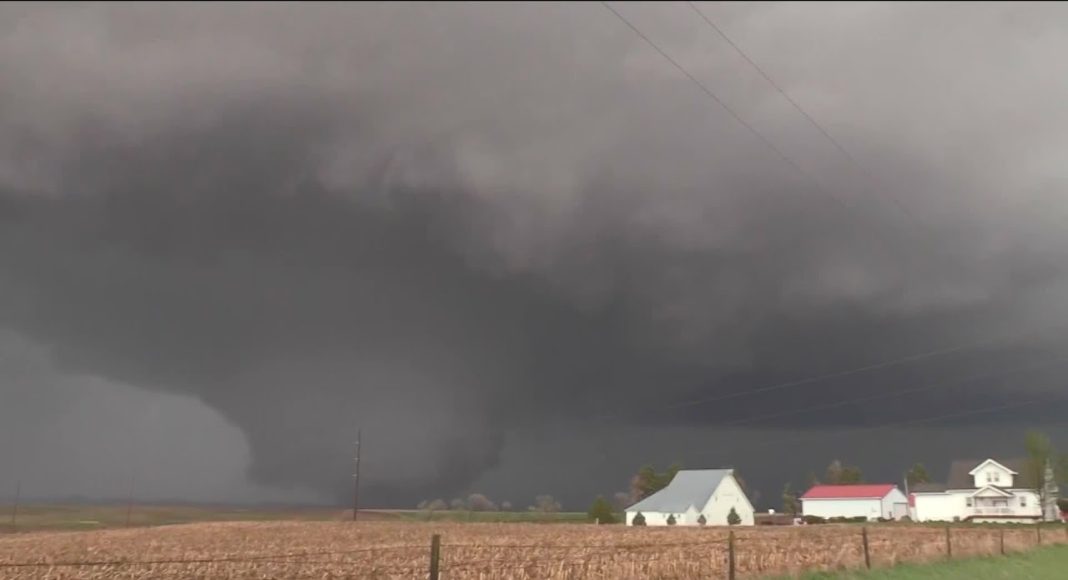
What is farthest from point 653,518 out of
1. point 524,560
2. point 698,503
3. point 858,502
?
point 524,560

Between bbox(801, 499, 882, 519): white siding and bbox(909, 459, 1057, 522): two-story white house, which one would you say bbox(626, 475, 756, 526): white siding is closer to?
bbox(801, 499, 882, 519): white siding

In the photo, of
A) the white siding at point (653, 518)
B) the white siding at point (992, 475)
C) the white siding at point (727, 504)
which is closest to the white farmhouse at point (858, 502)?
the white siding at point (992, 475)

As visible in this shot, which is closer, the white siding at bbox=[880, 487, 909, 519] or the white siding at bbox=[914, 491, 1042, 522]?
the white siding at bbox=[914, 491, 1042, 522]

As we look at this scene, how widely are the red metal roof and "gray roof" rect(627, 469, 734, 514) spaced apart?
27146 mm

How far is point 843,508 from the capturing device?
14775 cm

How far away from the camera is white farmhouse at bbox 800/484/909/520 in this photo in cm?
14550

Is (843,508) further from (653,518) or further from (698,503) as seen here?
(653,518)

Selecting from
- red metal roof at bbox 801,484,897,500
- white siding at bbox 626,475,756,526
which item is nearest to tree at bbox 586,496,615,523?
white siding at bbox 626,475,756,526

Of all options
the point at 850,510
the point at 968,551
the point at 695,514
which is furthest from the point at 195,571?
the point at 850,510

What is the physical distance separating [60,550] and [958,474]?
494ft

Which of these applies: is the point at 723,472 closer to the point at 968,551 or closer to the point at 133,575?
the point at 968,551

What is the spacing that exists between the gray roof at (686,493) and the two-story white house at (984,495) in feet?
128

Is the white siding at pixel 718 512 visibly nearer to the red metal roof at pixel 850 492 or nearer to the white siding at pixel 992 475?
the red metal roof at pixel 850 492

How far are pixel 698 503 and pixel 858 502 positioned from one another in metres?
40.5
